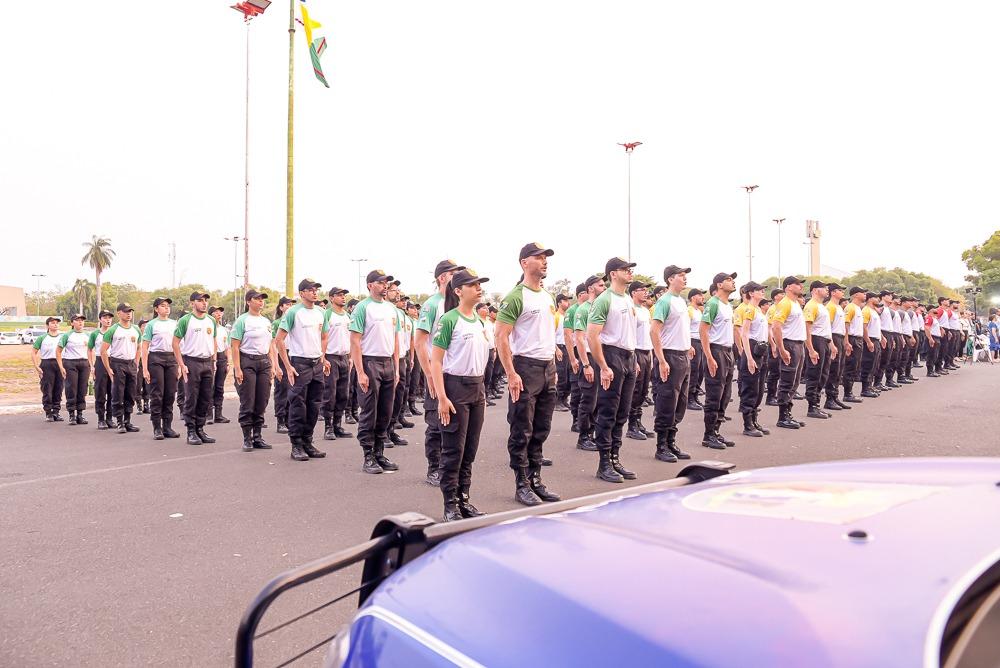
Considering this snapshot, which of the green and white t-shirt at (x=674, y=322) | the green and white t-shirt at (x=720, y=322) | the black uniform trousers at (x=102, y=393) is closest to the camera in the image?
the green and white t-shirt at (x=674, y=322)

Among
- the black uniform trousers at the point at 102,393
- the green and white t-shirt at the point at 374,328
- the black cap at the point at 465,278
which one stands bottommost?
the black uniform trousers at the point at 102,393

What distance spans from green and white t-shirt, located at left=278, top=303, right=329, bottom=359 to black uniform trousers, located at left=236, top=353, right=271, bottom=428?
829 millimetres

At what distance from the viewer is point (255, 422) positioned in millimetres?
9133

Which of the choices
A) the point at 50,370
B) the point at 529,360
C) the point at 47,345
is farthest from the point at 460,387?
the point at 47,345

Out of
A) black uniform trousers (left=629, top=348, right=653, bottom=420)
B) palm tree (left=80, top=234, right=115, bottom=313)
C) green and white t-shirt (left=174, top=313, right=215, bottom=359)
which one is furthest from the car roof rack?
palm tree (left=80, top=234, right=115, bottom=313)

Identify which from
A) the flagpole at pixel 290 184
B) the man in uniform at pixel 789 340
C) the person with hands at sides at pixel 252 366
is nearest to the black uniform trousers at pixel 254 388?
the person with hands at sides at pixel 252 366

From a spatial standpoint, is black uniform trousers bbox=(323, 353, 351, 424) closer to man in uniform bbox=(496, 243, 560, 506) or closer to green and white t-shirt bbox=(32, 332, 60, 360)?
man in uniform bbox=(496, 243, 560, 506)

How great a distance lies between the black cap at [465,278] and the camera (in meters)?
5.72

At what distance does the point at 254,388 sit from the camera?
941 cm

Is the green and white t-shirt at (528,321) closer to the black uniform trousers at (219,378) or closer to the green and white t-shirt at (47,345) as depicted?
the black uniform trousers at (219,378)

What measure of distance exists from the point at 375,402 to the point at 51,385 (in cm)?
965

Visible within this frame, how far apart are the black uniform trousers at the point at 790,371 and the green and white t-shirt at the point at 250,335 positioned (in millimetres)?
7751

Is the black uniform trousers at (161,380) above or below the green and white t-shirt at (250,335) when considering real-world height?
below

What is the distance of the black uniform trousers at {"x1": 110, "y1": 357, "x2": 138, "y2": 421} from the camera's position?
1146 centimetres
